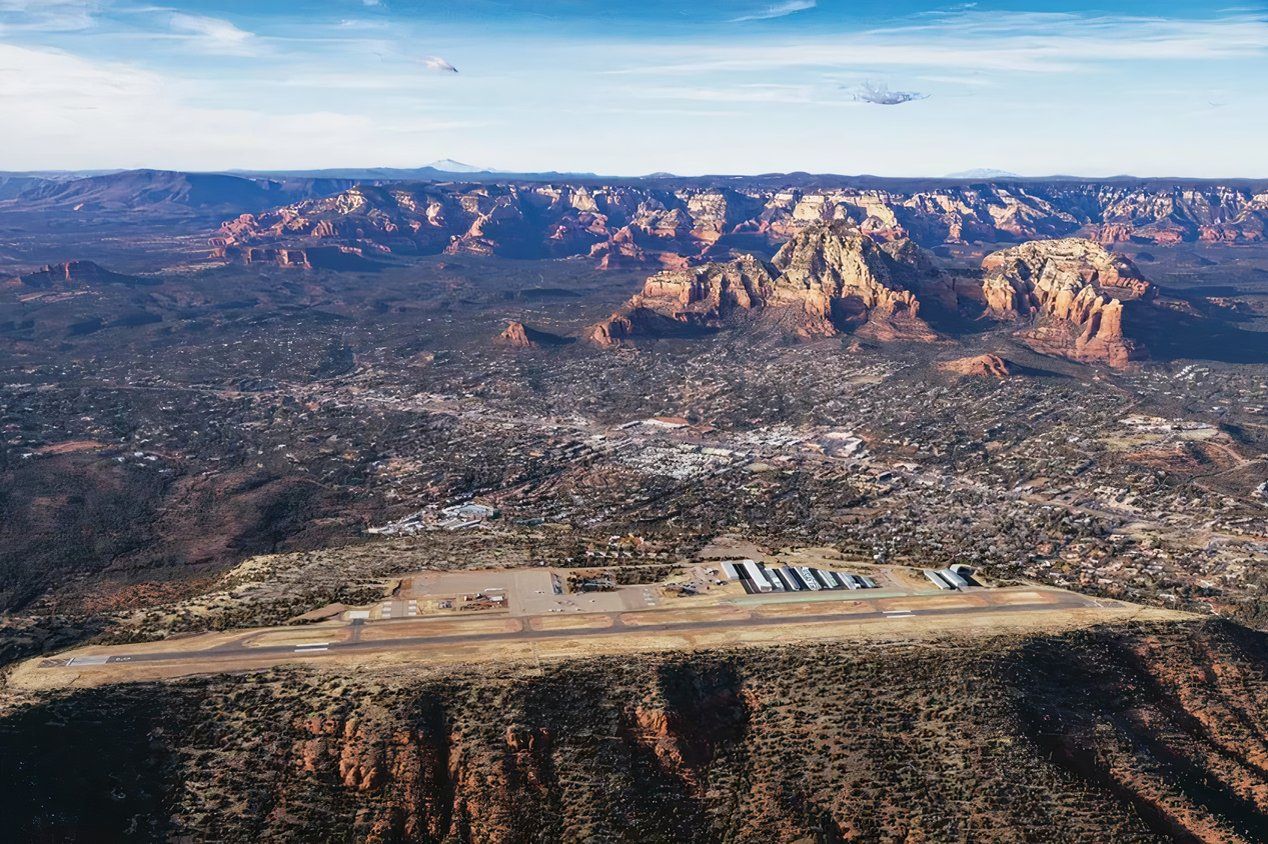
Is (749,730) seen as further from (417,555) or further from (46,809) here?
(417,555)

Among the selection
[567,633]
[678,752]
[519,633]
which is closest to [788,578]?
[567,633]

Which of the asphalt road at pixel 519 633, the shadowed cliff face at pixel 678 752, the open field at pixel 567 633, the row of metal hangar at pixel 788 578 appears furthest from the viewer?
the row of metal hangar at pixel 788 578

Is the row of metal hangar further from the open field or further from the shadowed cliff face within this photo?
the shadowed cliff face

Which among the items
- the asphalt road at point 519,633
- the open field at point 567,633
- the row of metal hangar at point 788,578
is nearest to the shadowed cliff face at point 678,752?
the open field at point 567,633

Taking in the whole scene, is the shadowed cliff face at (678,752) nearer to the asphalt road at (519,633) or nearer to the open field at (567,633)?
the open field at (567,633)

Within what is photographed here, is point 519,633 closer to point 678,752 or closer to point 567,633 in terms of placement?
point 567,633
